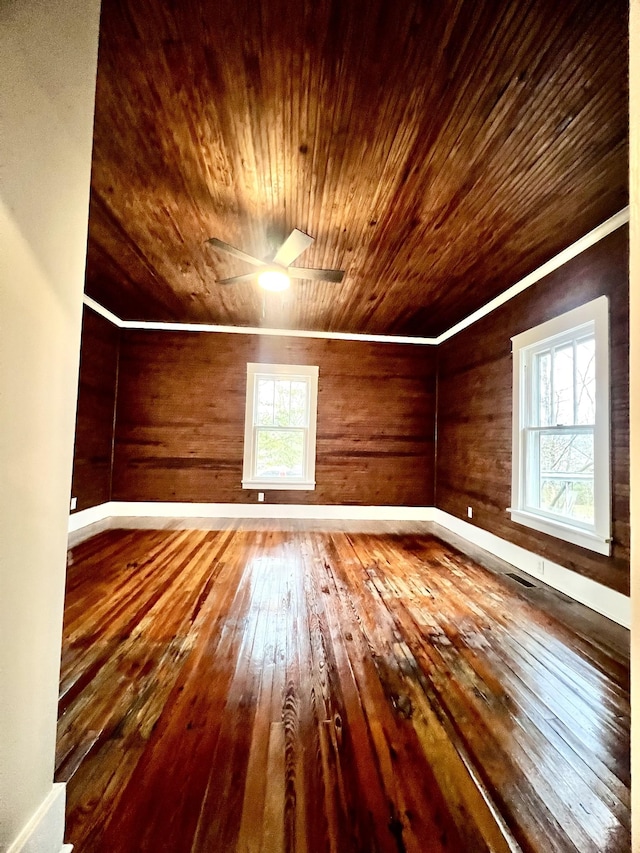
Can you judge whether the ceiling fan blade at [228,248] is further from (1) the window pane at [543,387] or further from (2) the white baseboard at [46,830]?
(2) the white baseboard at [46,830]

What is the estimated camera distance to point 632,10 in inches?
27.6

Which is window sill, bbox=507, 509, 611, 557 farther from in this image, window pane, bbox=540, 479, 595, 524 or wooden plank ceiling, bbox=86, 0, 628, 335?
wooden plank ceiling, bbox=86, 0, 628, 335

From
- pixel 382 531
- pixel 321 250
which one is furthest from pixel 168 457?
pixel 321 250

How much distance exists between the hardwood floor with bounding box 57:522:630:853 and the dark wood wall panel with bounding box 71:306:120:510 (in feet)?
6.90

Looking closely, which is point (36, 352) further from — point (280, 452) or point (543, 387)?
point (280, 452)

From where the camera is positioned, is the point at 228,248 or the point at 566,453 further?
the point at 566,453

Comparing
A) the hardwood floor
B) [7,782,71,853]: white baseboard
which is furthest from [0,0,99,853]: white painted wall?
the hardwood floor

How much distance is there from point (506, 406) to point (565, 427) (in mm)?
815

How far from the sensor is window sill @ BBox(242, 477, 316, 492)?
5.46 metres

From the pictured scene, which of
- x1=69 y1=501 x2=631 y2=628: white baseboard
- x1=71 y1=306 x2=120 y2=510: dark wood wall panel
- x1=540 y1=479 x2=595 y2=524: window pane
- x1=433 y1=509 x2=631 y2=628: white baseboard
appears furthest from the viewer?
x1=71 y1=306 x2=120 y2=510: dark wood wall panel

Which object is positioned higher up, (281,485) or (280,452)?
(280,452)

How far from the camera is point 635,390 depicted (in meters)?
0.67

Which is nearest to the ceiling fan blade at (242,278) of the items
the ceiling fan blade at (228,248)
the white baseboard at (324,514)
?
the ceiling fan blade at (228,248)

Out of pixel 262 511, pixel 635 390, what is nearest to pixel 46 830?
pixel 635 390
